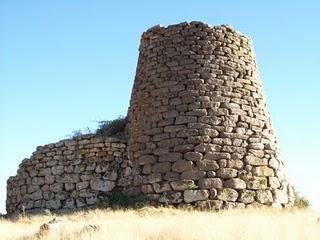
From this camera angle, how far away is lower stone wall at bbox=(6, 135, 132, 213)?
11.6 m

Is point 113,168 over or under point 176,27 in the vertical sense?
under

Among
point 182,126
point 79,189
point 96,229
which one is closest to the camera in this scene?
point 96,229

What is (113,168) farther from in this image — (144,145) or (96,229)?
(96,229)

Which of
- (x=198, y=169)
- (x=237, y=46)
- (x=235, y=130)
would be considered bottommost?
(x=198, y=169)

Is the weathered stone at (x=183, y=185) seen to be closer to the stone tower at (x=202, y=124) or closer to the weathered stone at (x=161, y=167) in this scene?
the stone tower at (x=202, y=124)

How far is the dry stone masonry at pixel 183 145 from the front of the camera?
34.8 feet

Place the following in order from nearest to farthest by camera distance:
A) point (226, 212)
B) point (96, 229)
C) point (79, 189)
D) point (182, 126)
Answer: point (96, 229), point (226, 212), point (182, 126), point (79, 189)

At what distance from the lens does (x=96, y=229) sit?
7887mm

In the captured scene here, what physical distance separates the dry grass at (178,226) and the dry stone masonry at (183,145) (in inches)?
25.4

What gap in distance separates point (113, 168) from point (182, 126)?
6.05ft

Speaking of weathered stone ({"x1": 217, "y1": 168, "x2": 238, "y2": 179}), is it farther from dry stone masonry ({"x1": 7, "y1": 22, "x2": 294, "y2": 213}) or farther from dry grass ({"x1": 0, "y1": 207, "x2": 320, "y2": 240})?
dry grass ({"x1": 0, "y1": 207, "x2": 320, "y2": 240})

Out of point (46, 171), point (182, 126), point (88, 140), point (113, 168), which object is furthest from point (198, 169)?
point (46, 171)

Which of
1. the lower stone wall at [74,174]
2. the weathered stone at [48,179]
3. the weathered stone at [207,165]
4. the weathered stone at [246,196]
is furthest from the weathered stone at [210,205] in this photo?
the weathered stone at [48,179]

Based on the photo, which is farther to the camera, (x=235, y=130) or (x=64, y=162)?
(x=64, y=162)
